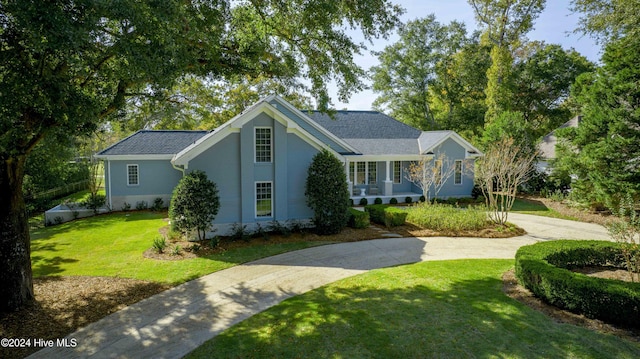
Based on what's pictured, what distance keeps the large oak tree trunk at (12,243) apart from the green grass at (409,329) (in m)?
5.28

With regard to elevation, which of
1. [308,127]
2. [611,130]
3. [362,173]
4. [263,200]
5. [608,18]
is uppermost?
[608,18]

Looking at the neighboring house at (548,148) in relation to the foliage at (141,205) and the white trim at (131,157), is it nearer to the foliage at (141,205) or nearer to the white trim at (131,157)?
the white trim at (131,157)

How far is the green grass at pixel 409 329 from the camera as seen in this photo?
20.4 feet

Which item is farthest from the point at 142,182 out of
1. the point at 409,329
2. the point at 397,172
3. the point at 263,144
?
the point at 409,329

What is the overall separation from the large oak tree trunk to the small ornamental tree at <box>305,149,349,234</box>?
985 cm

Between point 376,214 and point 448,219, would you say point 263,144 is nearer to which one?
point 376,214

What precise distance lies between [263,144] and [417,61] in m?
27.9

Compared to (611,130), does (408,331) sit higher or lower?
lower

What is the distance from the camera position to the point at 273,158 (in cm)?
1511

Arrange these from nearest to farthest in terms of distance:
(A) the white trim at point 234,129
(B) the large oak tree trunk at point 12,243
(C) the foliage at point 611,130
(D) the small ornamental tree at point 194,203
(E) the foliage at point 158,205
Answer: (B) the large oak tree trunk at point 12,243 < (D) the small ornamental tree at point 194,203 < (A) the white trim at point 234,129 < (C) the foliage at point 611,130 < (E) the foliage at point 158,205

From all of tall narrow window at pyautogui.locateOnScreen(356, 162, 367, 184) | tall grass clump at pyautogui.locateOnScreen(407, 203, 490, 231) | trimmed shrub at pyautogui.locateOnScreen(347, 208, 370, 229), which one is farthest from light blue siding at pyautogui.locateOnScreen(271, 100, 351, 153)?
tall grass clump at pyautogui.locateOnScreen(407, 203, 490, 231)

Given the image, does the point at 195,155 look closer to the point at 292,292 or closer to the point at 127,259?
the point at 127,259

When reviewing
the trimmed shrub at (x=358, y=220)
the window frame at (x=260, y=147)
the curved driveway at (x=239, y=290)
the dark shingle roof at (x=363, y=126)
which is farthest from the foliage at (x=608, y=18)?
the window frame at (x=260, y=147)

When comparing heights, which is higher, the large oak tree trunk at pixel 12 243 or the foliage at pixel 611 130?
the foliage at pixel 611 130
